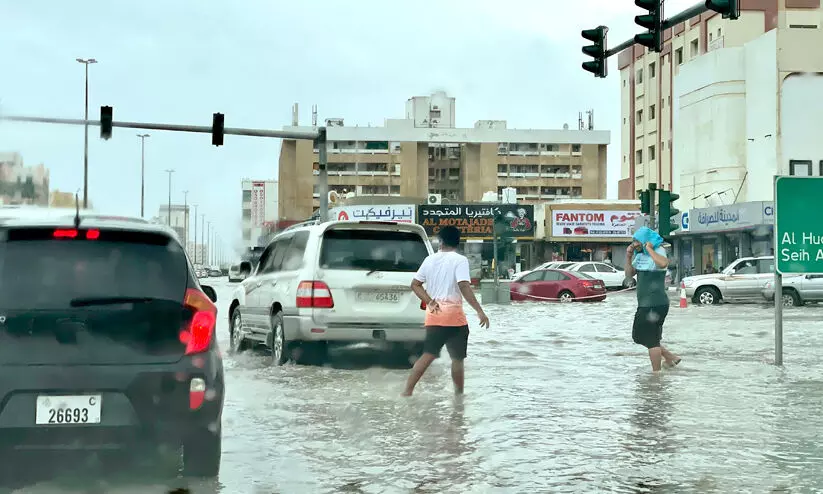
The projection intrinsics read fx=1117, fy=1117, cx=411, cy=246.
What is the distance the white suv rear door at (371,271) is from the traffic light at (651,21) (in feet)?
15.1

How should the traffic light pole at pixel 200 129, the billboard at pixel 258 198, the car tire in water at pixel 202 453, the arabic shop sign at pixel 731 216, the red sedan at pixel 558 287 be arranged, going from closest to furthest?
the car tire in water at pixel 202 453
the traffic light pole at pixel 200 129
the red sedan at pixel 558 287
the arabic shop sign at pixel 731 216
the billboard at pixel 258 198

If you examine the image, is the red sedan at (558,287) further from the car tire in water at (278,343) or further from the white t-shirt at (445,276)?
the white t-shirt at (445,276)

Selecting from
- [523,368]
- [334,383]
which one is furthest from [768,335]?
[334,383]

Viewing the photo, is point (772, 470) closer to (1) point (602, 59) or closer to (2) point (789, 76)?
(1) point (602, 59)

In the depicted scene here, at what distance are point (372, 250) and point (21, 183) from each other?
4912 millimetres

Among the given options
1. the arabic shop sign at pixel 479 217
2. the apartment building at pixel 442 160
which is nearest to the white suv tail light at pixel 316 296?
the arabic shop sign at pixel 479 217

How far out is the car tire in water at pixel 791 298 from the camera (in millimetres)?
34406

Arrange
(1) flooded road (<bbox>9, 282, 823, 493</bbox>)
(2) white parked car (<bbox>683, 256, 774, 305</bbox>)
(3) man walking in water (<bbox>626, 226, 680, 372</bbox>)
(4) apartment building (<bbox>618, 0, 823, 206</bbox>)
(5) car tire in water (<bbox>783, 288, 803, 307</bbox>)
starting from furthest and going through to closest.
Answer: (4) apartment building (<bbox>618, 0, 823, 206</bbox>) < (2) white parked car (<bbox>683, 256, 774, 305</bbox>) < (5) car tire in water (<bbox>783, 288, 803, 307</bbox>) < (3) man walking in water (<bbox>626, 226, 680, 372</bbox>) < (1) flooded road (<bbox>9, 282, 823, 493</bbox>)

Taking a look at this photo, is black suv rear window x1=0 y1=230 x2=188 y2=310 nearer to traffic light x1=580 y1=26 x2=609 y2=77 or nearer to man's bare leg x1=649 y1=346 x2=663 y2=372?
man's bare leg x1=649 y1=346 x2=663 y2=372

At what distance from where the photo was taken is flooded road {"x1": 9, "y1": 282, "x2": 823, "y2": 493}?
6840mm

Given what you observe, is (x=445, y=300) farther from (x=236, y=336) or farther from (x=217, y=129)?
(x=217, y=129)

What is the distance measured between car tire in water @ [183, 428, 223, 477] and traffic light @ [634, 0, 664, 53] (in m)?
10.8

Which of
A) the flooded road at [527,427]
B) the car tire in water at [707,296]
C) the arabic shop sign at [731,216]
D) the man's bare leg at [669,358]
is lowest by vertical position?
the flooded road at [527,427]

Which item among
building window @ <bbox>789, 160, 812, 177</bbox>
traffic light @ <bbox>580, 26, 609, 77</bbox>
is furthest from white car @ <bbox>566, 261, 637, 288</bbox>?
traffic light @ <bbox>580, 26, 609, 77</bbox>
